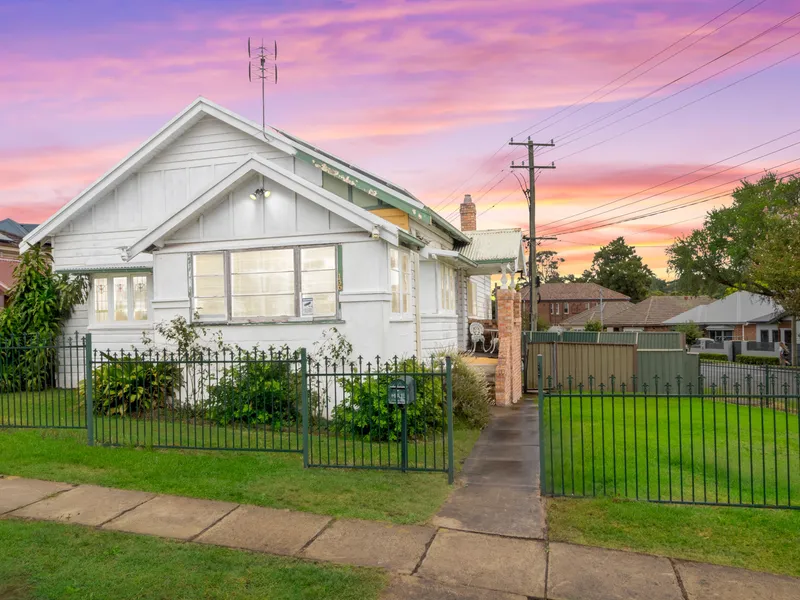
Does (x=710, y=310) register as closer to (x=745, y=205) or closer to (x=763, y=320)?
(x=763, y=320)

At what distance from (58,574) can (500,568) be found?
12.7 ft

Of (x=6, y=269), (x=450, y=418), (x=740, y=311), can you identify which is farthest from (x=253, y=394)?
(x=740, y=311)

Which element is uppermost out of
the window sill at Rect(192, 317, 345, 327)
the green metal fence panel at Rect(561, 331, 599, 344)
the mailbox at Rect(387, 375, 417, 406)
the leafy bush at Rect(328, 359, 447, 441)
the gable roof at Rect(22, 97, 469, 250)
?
the gable roof at Rect(22, 97, 469, 250)

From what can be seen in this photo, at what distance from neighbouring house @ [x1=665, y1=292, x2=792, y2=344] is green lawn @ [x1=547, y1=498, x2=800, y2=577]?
43865mm

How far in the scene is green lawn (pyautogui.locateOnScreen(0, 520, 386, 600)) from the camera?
4.97 m

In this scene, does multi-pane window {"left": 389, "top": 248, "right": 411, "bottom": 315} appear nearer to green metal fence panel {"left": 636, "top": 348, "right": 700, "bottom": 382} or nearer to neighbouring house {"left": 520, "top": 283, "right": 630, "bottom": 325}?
green metal fence panel {"left": 636, "top": 348, "right": 700, "bottom": 382}

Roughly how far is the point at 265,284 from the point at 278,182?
2.09 m

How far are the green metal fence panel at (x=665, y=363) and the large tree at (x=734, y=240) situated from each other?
77.3 feet

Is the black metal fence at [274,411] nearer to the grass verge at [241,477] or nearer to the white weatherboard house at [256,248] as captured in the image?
the grass verge at [241,477]

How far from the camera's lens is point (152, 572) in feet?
17.5

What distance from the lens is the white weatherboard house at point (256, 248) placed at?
38.9 feet

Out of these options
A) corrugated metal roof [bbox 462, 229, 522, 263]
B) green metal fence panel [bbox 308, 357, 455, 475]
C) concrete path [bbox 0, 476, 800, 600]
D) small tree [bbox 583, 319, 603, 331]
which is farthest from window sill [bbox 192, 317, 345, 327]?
small tree [bbox 583, 319, 603, 331]

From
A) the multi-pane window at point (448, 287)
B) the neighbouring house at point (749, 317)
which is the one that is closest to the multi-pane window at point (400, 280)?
the multi-pane window at point (448, 287)

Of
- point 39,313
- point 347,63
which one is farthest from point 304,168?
point 39,313
